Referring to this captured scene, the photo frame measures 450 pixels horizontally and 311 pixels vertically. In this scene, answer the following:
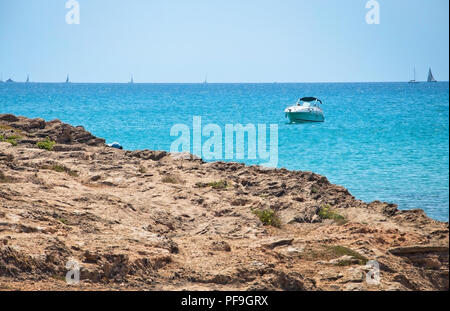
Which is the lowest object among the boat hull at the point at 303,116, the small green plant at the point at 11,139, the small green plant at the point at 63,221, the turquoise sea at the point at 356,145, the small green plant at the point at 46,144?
the turquoise sea at the point at 356,145

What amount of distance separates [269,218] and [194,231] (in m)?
1.74

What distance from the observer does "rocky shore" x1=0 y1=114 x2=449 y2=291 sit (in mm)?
9578

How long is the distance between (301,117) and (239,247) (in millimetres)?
40724

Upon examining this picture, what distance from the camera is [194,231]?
12.4 meters

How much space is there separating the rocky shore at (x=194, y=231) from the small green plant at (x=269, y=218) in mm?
31

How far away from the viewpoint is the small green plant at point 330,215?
13409 mm

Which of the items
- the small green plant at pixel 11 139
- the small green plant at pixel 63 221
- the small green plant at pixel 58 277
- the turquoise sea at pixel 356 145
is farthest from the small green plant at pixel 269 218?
the small green plant at pixel 11 139

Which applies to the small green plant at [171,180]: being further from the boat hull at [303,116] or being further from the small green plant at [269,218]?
the boat hull at [303,116]

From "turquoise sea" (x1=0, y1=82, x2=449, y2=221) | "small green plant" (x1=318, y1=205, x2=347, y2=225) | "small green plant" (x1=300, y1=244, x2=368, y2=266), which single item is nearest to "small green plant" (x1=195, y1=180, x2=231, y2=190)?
"small green plant" (x1=318, y1=205, x2=347, y2=225)

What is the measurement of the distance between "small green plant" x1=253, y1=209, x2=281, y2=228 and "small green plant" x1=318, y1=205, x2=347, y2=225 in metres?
1.08

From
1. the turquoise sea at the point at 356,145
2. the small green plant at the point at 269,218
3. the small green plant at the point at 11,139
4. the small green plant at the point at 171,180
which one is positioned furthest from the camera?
the turquoise sea at the point at 356,145
